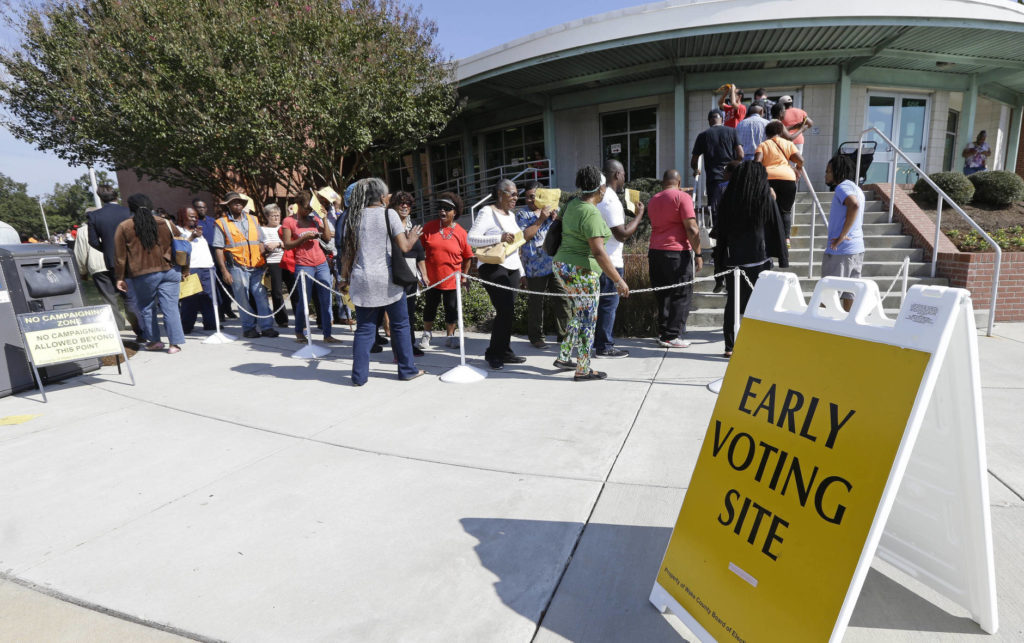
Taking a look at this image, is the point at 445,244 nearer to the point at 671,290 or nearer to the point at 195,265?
the point at 671,290

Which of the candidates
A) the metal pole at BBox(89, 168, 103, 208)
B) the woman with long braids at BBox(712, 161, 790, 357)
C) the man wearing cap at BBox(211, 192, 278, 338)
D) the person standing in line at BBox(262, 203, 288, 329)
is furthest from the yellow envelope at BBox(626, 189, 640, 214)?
the metal pole at BBox(89, 168, 103, 208)

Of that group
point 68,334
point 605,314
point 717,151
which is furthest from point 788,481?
point 717,151

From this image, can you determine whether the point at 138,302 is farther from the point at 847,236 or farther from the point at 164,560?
the point at 847,236

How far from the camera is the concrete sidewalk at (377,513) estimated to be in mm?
2168

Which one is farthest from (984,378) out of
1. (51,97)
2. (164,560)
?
(51,97)

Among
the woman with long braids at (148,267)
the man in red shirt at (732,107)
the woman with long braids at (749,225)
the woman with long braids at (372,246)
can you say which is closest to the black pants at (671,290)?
the woman with long braids at (749,225)

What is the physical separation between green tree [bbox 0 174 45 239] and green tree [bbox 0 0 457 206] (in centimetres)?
6984

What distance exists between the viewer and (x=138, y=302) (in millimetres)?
6754

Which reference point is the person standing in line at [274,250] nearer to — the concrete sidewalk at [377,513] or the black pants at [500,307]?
the concrete sidewalk at [377,513]

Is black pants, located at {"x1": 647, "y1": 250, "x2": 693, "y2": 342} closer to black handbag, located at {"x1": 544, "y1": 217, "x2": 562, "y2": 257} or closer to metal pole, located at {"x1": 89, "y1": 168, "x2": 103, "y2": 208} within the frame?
black handbag, located at {"x1": 544, "y1": 217, "x2": 562, "y2": 257}

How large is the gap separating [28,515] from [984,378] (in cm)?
711

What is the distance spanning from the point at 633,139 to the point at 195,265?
12.1 metres

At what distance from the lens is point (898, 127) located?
14.8 m

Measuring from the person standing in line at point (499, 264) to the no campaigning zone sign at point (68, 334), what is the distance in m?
3.72
